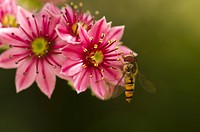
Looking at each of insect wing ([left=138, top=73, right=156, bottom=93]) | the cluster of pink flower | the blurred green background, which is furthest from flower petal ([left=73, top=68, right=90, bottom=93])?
the blurred green background

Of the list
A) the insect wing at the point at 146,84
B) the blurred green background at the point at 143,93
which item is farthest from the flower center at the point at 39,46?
the blurred green background at the point at 143,93

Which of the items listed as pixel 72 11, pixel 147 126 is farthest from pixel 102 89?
pixel 147 126

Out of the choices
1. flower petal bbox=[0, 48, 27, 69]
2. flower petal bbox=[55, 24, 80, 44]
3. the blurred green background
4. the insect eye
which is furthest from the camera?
the blurred green background

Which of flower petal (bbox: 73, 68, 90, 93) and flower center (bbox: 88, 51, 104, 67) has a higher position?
flower center (bbox: 88, 51, 104, 67)

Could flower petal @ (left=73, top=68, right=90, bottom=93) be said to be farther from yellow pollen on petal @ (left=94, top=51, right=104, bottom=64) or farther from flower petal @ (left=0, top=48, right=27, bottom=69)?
flower petal @ (left=0, top=48, right=27, bottom=69)

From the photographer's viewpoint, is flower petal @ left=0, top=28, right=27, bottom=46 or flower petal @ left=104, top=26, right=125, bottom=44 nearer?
flower petal @ left=0, top=28, right=27, bottom=46

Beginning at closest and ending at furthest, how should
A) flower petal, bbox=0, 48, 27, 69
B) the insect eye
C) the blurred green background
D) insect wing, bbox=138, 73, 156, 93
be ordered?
flower petal, bbox=0, 48, 27, 69 < the insect eye < insect wing, bbox=138, 73, 156, 93 < the blurred green background

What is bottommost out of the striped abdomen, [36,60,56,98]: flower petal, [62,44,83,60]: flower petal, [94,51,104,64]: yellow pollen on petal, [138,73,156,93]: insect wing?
[138,73,156,93]: insect wing

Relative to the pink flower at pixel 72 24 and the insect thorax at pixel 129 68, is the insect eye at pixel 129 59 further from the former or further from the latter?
the pink flower at pixel 72 24

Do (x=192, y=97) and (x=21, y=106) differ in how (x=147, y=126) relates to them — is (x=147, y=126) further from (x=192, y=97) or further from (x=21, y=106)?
(x=21, y=106)

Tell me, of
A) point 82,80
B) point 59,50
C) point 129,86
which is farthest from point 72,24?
point 129,86
